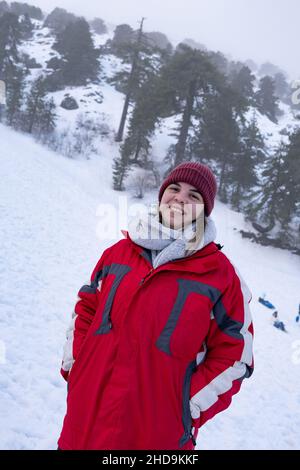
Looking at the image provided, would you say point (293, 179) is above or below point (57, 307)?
above

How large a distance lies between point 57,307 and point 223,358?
5409mm

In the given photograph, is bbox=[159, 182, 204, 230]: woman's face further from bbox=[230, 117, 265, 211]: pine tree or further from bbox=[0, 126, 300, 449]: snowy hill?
bbox=[230, 117, 265, 211]: pine tree

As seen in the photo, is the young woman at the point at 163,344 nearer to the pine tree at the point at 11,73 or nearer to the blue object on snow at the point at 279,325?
the blue object on snow at the point at 279,325

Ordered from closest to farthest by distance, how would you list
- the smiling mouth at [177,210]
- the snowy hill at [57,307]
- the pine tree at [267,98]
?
the smiling mouth at [177,210] < the snowy hill at [57,307] < the pine tree at [267,98]

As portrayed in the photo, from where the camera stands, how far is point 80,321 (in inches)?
85.1

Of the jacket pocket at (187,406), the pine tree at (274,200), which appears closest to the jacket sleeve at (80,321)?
the jacket pocket at (187,406)

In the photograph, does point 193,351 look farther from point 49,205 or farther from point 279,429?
point 49,205

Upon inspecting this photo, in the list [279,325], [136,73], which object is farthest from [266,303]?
[136,73]

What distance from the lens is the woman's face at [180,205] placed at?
198 centimetres

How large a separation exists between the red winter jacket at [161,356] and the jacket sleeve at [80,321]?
139 millimetres

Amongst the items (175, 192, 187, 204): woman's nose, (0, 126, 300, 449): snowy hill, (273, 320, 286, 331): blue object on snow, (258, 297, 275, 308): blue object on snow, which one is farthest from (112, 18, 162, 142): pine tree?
(175, 192, 187, 204): woman's nose

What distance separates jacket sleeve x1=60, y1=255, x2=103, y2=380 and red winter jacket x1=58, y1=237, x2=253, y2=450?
0.14m

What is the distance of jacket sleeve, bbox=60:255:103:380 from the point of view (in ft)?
6.88

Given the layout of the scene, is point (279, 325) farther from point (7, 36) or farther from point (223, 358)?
point (7, 36)
